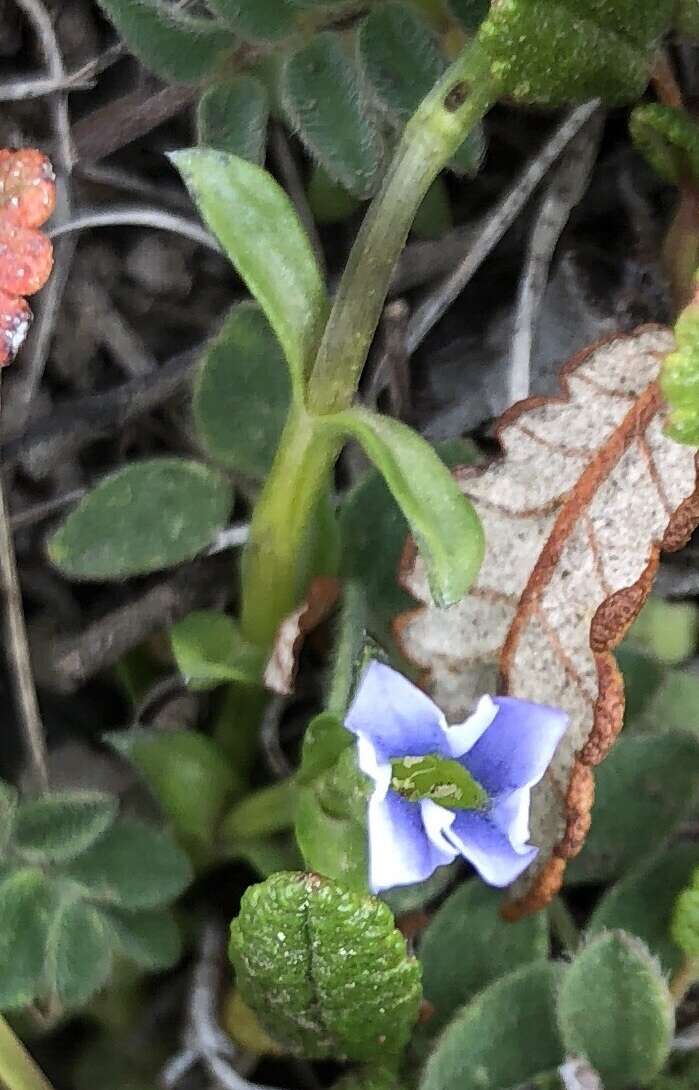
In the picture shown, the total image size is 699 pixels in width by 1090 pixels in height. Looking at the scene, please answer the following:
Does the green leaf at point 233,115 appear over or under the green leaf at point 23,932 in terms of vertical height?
over

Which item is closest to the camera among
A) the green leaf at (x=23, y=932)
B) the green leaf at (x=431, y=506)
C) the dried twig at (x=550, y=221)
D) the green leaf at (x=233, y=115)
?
the green leaf at (x=431, y=506)

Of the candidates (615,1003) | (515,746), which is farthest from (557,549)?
(615,1003)

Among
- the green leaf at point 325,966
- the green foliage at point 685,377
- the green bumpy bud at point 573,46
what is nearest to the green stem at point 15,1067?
the green leaf at point 325,966

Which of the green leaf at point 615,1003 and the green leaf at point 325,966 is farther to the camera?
the green leaf at point 615,1003

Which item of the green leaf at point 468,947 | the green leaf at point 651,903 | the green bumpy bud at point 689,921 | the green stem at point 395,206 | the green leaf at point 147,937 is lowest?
the green leaf at point 651,903

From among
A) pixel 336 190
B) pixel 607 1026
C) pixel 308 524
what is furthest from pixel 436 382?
pixel 607 1026

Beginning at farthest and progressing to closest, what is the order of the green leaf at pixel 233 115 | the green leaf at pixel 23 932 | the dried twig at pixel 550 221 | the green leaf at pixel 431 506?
the dried twig at pixel 550 221 < the green leaf at pixel 233 115 < the green leaf at pixel 23 932 < the green leaf at pixel 431 506

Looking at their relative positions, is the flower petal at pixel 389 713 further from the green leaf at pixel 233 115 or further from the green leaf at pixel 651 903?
the green leaf at pixel 233 115

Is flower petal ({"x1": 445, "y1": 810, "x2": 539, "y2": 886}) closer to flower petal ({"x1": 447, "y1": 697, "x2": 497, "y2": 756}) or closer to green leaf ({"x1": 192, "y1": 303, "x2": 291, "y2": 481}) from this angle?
flower petal ({"x1": 447, "y1": 697, "x2": 497, "y2": 756})
